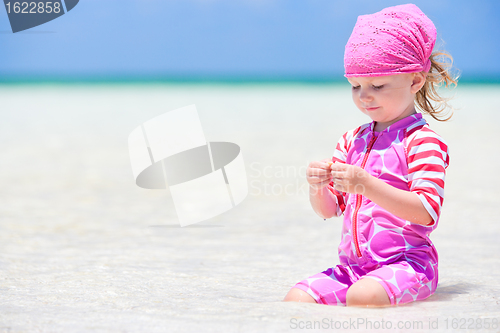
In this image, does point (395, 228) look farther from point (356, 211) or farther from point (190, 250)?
point (190, 250)

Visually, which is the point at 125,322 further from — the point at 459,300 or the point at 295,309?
the point at 459,300

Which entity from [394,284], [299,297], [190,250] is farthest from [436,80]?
[190,250]

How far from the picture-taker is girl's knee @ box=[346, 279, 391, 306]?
5.08 ft

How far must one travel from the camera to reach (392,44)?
1633mm

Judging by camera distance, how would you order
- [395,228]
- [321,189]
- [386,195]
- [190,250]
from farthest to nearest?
[190,250] → [321,189] → [395,228] → [386,195]

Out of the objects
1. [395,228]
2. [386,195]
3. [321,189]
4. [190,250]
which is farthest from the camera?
[190,250]

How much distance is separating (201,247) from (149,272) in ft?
2.11

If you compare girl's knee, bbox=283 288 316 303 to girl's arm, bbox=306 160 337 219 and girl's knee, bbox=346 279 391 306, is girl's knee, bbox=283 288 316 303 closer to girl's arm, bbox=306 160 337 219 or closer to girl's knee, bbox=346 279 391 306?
girl's knee, bbox=346 279 391 306

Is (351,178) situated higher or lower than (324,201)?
higher

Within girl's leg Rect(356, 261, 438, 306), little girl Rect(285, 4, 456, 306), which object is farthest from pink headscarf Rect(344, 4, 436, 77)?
girl's leg Rect(356, 261, 438, 306)

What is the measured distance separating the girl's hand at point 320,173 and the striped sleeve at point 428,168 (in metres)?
0.28

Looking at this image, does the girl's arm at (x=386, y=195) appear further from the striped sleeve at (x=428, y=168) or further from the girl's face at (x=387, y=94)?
the girl's face at (x=387, y=94)

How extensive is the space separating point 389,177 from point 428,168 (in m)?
0.14

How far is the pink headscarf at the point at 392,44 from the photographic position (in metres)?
1.63
